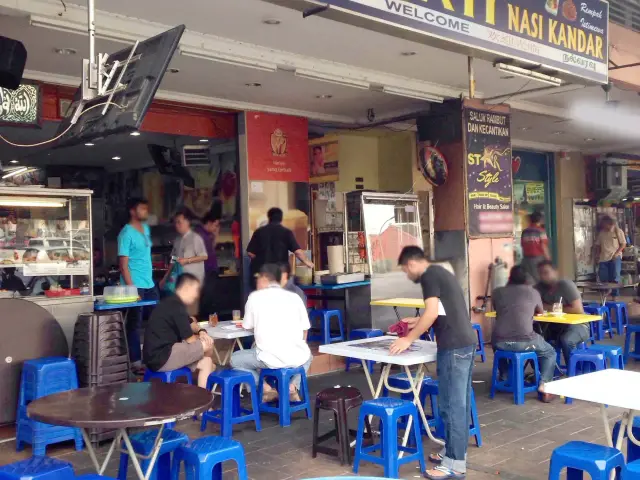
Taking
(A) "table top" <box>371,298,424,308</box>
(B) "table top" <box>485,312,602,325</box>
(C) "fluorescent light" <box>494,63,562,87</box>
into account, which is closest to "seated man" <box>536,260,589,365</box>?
(B) "table top" <box>485,312,602,325</box>

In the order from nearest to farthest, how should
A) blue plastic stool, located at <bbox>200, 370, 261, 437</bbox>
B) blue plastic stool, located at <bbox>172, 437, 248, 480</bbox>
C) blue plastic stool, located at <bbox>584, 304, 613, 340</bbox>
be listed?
1. blue plastic stool, located at <bbox>172, 437, 248, 480</bbox>
2. blue plastic stool, located at <bbox>200, 370, 261, 437</bbox>
3. blue plastic stool, located at <bbox>584, 304, 613, 340</bbox>

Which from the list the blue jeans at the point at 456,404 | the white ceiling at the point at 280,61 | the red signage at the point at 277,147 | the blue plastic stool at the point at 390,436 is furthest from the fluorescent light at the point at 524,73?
the red signage at the point at 277,147

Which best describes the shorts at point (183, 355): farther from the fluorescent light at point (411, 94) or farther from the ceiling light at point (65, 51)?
the fluorescent light at point (411, 94)

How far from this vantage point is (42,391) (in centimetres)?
502

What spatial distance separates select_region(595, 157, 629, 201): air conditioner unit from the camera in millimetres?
15440

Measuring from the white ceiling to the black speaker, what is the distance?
307 millimetres

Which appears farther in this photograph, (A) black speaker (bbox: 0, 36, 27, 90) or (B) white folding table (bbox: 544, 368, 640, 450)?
(A) black speaker (bbox: 0, 36, 27, 90)

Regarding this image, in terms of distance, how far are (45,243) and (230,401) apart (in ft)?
7.49

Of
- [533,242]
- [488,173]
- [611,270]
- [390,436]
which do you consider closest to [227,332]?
[390,436]

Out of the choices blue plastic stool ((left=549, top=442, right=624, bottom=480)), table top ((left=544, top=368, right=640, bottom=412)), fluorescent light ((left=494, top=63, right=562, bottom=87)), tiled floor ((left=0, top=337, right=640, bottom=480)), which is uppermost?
fluorescent light ((left=494, top=63, right=562, bottom=87))

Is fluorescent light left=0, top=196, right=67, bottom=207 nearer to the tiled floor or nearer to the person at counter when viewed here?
the tiled floor

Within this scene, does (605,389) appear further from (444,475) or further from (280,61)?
(280,61)

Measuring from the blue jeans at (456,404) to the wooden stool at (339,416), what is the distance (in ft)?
2.22

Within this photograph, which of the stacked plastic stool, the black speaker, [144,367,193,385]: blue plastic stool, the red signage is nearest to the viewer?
the stacked plastic stool
